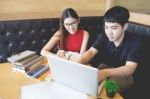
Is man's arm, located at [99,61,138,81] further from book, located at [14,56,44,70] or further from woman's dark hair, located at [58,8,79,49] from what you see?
woman's dark hair, located at [58,8,79,49]

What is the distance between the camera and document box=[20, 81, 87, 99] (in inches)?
51.3

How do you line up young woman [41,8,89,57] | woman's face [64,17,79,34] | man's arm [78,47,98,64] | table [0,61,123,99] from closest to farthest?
table [0,61,123,99] → man's arm [78,47,98,64] → woman's face [64,17,79,34] → young woman [41,8,89,57]

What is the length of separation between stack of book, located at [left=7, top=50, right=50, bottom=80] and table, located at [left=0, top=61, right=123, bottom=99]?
5cm

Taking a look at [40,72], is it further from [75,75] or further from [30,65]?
[75,75]

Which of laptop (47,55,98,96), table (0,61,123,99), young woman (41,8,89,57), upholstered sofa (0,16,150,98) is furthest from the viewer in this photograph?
upholstered sofa (0,16,150,98)

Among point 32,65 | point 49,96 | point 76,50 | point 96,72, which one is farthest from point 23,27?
point 96,72

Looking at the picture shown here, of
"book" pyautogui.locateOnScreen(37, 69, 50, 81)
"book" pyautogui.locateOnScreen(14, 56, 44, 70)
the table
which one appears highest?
"book" pyautogui.locateOnScreen(14, 56, 44, 70)

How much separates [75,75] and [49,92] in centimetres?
21

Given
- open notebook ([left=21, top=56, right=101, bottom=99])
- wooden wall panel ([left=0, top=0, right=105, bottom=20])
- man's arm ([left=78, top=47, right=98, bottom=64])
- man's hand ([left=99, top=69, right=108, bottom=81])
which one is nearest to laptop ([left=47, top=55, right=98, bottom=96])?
open notebook ([left=21, top=56, right=101, bottom=99])

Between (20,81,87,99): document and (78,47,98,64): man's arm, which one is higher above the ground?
(78,47,98,64): man's arm

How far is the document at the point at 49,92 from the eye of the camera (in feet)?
4.28

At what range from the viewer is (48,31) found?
262cm

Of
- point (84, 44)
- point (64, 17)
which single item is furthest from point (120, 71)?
point (64, 17)

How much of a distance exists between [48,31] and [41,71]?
1.04 meters
